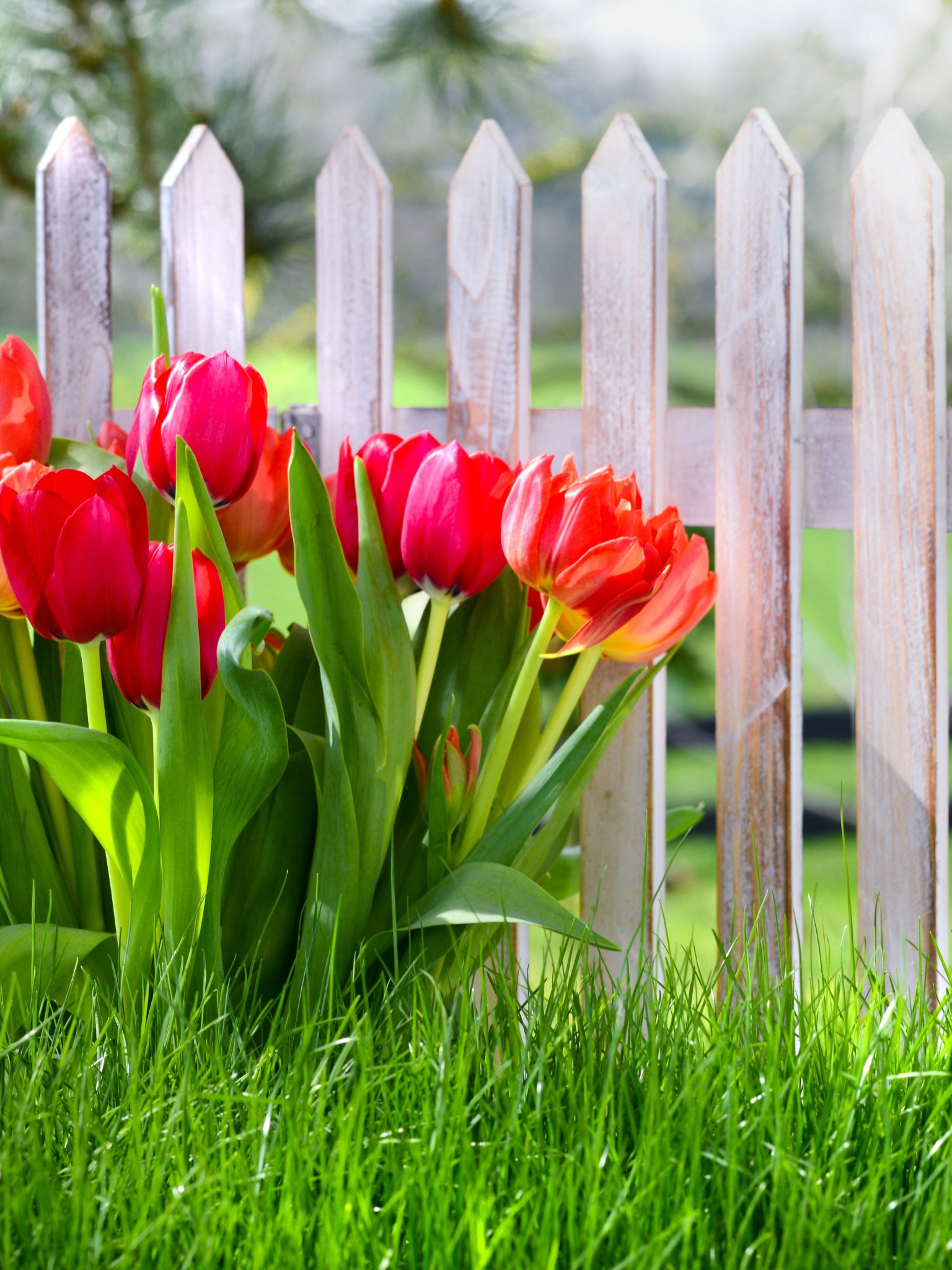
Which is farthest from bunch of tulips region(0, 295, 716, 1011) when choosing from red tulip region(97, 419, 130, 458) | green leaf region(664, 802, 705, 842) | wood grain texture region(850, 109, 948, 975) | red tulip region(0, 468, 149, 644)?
wood grain texture region(850, 109, 948, 975)

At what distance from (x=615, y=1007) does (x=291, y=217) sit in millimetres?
1760

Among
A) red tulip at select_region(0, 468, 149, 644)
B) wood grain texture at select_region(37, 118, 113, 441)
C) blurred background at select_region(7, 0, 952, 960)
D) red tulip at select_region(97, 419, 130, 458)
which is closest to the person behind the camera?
red tulip at select_region(0, 468, 149, 644)

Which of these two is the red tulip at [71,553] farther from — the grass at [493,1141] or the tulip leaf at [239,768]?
the grass at [493,1141]

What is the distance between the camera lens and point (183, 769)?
621 mm

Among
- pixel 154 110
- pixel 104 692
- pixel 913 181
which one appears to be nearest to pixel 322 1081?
pixel 104 692

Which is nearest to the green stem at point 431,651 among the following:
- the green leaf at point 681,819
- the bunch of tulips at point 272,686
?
the bunch of tulips at point 272,686

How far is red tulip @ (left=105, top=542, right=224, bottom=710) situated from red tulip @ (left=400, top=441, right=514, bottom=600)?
14cm

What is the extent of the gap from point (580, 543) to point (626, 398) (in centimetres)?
45

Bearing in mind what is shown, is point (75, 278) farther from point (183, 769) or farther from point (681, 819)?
point (681, 819)

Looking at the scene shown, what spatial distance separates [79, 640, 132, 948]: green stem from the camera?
62cm

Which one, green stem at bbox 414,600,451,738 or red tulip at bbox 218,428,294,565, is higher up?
red tulip at bbox 218,428,294,565

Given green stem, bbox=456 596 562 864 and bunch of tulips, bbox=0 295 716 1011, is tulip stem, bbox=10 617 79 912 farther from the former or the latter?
green stem, bbox=456 596 562 864

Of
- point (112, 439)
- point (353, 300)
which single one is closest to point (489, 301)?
point (353, 300)

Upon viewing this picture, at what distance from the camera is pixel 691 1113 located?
19.4 inches
